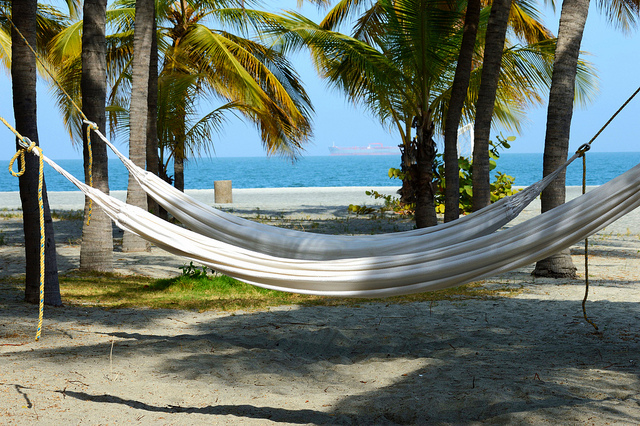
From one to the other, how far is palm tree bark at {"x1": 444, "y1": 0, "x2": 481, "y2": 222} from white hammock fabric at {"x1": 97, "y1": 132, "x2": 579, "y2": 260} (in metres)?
3.12

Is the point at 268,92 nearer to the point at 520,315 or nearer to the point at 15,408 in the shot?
the point at 520,315

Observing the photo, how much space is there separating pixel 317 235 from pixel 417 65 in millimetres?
4255

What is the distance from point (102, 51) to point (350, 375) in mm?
3502

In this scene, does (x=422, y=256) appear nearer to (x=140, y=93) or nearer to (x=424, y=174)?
(x=140, y=93)

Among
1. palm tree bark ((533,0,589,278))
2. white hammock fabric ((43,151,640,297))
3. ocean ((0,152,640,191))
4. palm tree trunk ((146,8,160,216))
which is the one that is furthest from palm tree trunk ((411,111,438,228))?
ocean ((0,152,640,191))

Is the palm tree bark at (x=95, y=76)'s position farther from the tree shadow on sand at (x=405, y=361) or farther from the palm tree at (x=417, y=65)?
the palm tree at (x=417, y=65)

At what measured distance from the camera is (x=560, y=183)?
4625mm

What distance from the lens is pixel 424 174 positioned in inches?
A: 269

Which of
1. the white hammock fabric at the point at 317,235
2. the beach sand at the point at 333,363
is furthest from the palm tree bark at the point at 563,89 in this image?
the white hammock fabric at the point at 317,235

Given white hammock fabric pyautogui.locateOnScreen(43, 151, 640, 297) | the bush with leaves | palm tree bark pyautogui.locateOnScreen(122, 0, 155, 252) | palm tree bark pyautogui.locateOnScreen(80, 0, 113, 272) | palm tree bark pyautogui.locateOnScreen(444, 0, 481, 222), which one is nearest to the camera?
white hammock fabric pyautogui.locateOnScreen(43, 151, 640, 297)

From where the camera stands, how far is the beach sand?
217 centimetres

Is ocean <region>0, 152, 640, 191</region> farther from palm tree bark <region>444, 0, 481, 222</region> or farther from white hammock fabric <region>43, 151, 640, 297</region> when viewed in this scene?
white hammock fabric <region>43, 151, 640, 297</region>

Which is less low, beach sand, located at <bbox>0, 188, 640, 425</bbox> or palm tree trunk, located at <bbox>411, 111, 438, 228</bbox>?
palm tree trunk, located at <bbox>411, 111, 438, 228</bbox>

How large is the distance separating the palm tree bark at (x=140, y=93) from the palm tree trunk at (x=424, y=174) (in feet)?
10.0
